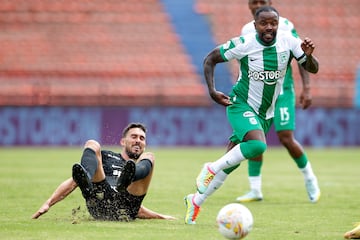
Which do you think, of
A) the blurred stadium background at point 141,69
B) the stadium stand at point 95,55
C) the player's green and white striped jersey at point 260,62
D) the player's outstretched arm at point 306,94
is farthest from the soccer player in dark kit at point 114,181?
the stadium stand at point 95,55

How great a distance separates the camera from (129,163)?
23.3ft

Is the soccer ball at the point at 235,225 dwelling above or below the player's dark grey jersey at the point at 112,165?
below

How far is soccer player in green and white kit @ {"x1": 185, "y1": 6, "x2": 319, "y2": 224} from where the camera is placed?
25.6ft

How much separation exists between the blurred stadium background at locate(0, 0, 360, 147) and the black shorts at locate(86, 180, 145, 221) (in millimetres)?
12464

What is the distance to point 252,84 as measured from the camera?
27.2 feet

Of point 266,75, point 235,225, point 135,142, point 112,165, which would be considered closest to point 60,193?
point 112,165

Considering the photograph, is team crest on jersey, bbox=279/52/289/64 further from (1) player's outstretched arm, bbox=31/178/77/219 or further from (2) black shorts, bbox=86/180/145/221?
(1) player's outstretched arm, bbox=31/178/77/219

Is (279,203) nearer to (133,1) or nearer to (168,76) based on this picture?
(168,76)

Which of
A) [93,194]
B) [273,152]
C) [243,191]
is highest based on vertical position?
[93,194]

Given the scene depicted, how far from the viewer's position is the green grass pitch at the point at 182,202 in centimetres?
698

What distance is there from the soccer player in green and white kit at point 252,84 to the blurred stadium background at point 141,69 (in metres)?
12.2

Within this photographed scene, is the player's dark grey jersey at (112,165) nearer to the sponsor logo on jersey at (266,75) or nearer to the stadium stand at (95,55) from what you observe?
the sponsor logo on jersey at (266,75)

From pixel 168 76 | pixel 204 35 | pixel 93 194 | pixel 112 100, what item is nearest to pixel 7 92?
pixel 112 100

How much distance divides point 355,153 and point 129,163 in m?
13.8
